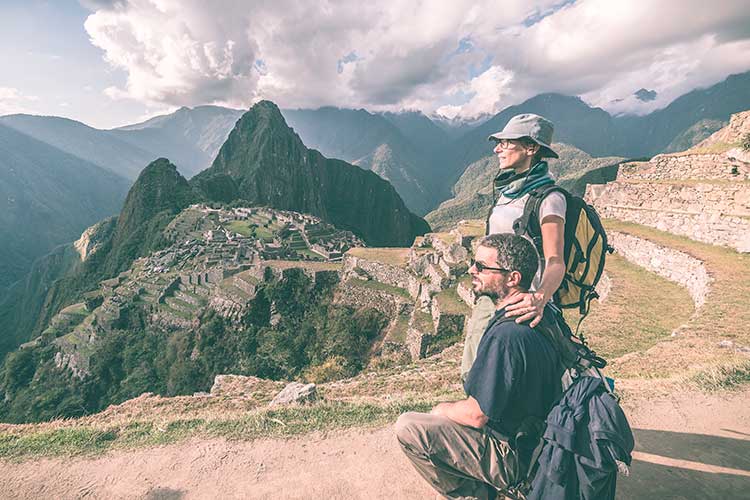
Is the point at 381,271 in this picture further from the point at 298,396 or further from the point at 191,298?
the point at 191,298

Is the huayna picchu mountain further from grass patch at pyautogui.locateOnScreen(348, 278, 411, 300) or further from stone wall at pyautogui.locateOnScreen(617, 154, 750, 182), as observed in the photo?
stone wall at pyautogui.locateOnScreen(617, 154, 750, 182)

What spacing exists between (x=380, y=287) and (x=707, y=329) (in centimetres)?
1620

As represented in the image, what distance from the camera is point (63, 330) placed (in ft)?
136

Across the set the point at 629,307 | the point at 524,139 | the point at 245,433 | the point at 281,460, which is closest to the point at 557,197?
the point at 524,139

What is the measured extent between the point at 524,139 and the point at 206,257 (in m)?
41.7

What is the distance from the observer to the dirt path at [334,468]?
3.42 metres

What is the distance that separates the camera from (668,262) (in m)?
11.6

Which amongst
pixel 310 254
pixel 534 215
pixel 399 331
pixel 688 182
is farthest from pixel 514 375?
pixel 310 254

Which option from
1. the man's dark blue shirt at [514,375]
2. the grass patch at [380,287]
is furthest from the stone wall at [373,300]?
the man's dark blue shirt at [514,375]

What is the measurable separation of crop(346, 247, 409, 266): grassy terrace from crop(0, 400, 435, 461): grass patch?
17.2 m

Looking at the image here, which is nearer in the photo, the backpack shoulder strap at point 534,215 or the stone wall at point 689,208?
the backpack shoulder strap at point 534,215

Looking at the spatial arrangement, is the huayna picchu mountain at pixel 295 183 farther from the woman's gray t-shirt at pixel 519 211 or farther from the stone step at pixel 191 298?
the woman's gray t-shirt at pixel 519 211

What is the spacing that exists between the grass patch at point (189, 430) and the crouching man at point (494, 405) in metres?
2.30

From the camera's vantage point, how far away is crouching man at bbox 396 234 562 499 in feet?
7.21
